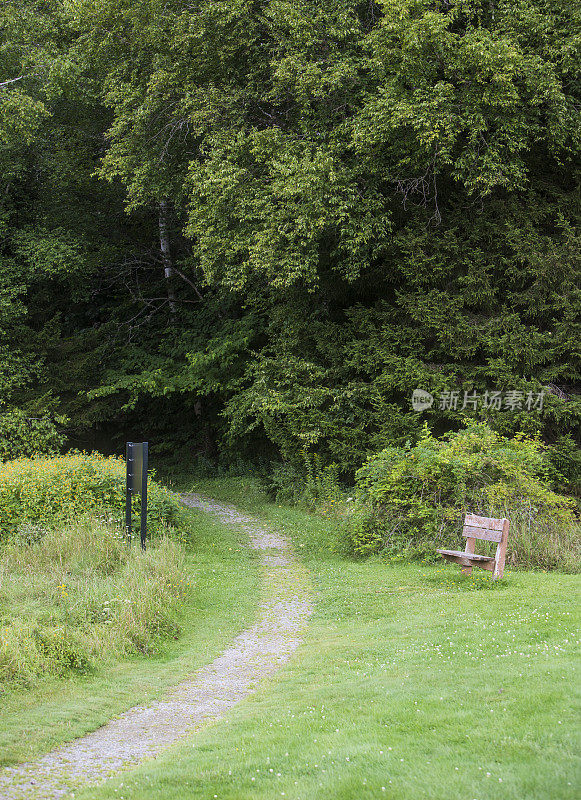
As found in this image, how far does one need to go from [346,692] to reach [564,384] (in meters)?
12.7

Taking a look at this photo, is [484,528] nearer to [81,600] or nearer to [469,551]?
[469,551]

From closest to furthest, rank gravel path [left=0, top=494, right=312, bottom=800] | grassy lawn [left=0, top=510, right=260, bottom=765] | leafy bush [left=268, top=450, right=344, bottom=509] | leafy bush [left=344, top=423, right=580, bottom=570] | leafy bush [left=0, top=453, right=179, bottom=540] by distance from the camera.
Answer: gravel path [left=0, top=494, right=312, bottom=800] → grassy lawn [left=0, top=510, right=260, bottom=765] → leafy bush [left=344, top=423, right=580, bottom=570] → leafy bush [left=0, top=453, right=179, bottom=540] → leafy bush [left=268, top=450, right=344, bottom=509]

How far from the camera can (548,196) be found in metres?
17.0

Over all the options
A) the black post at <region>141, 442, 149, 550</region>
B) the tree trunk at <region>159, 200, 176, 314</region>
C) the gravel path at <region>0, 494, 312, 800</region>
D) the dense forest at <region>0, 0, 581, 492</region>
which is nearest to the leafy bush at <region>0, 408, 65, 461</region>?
the dense forest at <region>0, 0, 581, 492</region>

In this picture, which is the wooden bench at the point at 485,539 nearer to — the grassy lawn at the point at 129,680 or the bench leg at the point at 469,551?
the bench leg at the point at 469,551

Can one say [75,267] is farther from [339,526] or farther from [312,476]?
[339,526]

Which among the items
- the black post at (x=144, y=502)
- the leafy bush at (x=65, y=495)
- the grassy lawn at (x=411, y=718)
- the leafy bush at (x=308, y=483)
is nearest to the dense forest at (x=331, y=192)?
the leafy bush at (x=308, y=483)

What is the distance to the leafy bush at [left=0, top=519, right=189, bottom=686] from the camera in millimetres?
6848

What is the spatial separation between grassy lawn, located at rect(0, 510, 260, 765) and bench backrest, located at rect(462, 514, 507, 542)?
122 inches

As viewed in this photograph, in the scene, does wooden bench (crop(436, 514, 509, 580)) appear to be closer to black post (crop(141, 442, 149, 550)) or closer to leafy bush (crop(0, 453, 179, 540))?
black post (crop(141, 442, 149, 550))

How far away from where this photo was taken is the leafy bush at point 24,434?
19.8m

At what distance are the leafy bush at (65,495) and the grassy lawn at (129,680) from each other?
6.86 feet

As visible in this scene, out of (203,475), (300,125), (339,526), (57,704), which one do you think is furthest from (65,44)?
(57,704)

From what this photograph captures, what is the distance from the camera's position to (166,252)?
24.7 metres
